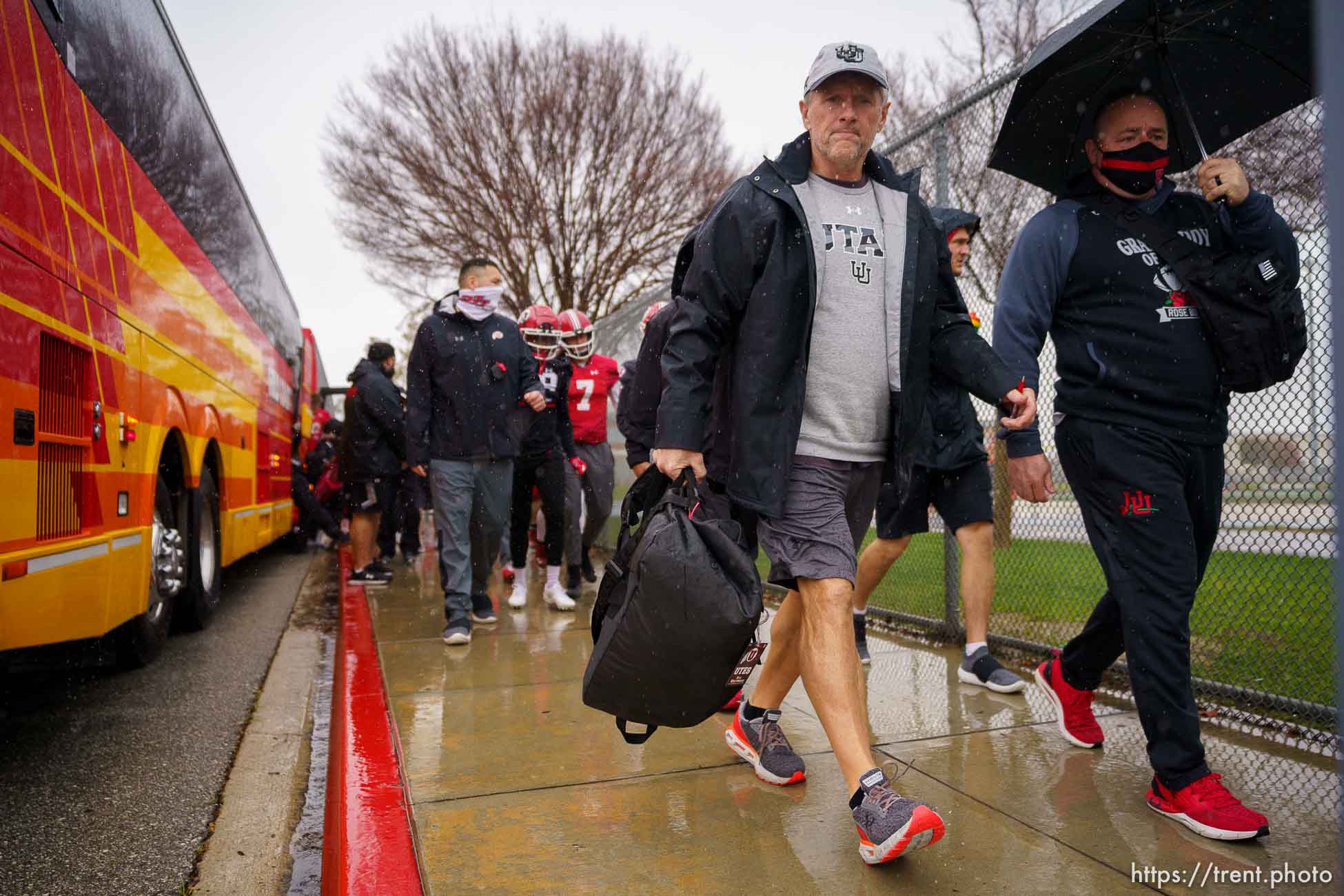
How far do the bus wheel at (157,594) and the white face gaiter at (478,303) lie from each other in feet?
6.51

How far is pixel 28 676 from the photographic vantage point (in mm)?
5758

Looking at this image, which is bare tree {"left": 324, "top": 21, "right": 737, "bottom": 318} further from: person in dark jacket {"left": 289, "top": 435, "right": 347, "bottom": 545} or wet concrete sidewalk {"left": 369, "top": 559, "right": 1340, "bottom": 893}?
wet concrete sidewalk {"left": 369, "top": 559, "right": 1340, "bottom": 893}

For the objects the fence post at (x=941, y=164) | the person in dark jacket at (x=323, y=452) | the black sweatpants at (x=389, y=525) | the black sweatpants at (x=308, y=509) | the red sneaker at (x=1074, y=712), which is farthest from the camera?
the person in dark jacket at (x=323, y=452)

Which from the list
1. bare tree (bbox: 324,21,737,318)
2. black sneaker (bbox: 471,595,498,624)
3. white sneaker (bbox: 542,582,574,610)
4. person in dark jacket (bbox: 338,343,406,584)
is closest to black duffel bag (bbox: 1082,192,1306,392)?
black sneaker (bbox: 471,595,498,624)

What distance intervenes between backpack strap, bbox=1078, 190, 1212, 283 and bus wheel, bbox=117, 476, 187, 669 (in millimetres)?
4908

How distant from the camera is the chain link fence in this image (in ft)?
11.8

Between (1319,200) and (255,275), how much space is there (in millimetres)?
9327

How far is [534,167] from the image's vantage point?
21.0m

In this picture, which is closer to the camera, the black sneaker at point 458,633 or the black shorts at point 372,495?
the black sneaker at point 458,633

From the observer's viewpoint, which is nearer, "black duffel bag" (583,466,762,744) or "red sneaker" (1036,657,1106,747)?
"black duffel bag" (583,466,762,744)

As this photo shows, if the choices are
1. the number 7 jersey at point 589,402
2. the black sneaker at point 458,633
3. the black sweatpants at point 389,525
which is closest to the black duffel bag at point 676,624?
the black sneaker at point 458,633

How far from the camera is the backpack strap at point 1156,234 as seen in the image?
295cm

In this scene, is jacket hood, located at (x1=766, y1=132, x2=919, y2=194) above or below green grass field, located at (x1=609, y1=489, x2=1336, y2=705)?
above

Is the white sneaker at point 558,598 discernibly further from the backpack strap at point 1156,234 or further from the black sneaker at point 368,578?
the backpack strap at point 1156,234
